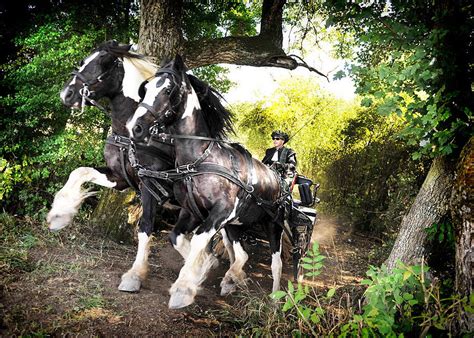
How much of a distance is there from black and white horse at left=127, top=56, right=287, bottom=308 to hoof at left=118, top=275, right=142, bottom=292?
63 cm

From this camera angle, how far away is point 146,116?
3219 millimetres

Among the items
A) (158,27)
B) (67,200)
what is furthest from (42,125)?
(67,200)

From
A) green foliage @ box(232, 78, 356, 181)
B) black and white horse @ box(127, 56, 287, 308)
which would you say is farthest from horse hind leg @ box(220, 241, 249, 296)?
green foliage @ box(232, 78, 356, 181)

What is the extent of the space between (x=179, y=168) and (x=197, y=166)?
204 millimetres

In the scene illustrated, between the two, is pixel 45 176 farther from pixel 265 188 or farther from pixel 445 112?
pixel 445 112

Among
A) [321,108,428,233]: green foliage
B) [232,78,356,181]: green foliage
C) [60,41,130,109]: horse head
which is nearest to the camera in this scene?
Result: [60,41,130,109]: horse head

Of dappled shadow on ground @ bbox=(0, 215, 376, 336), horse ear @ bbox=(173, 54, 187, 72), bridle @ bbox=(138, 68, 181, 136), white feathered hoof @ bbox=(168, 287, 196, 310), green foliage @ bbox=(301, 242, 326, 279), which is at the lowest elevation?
dappled shadow on ground @ bbox=(0, 215, 376, 336)

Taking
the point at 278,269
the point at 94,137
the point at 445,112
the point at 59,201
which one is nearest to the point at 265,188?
the point at 278,269

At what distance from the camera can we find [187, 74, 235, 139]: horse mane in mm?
4066

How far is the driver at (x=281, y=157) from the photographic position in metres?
5.47

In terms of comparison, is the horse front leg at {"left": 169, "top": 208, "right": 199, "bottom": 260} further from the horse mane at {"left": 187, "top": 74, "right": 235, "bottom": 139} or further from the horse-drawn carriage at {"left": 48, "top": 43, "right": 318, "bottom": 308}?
the horse mane at {"left": 187, "top": 74, "right": 235, "bottom": 139}

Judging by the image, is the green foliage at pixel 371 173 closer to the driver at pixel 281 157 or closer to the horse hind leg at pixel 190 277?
the driver at pixel 281 157

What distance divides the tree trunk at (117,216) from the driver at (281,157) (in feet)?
8.68

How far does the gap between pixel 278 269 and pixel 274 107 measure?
1081cm
